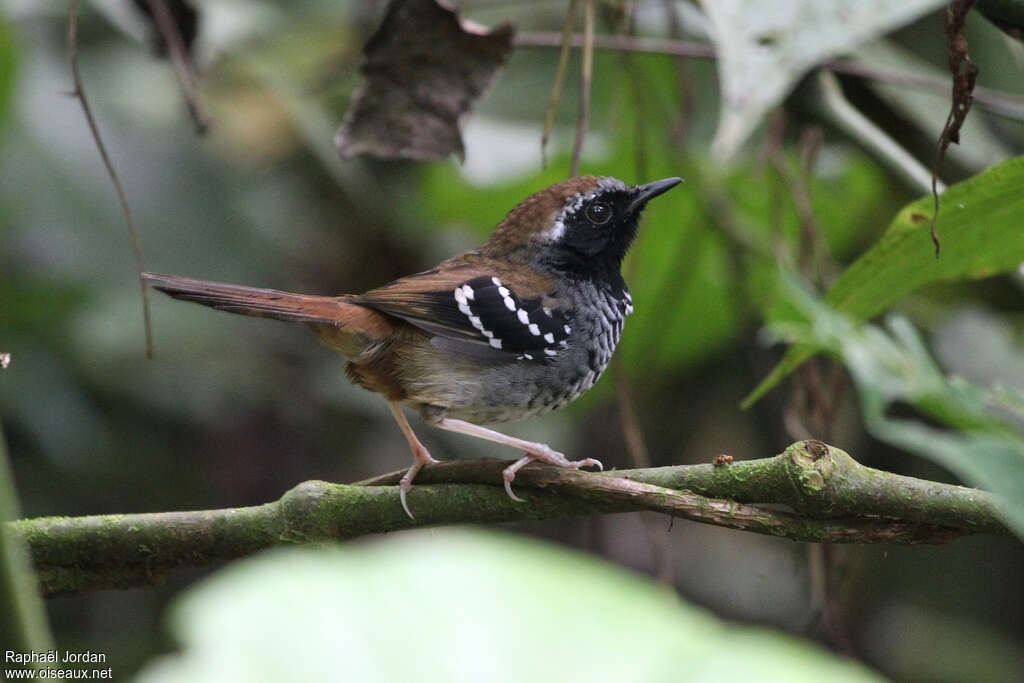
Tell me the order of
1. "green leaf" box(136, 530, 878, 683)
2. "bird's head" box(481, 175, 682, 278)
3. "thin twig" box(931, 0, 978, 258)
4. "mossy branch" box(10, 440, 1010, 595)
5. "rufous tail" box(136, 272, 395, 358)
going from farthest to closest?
"bird's head" box(481, 175, 682, 278) → "rufous tail" box(136, 272, 395, 358) → "thin twig" box(931, 0, 978, 258) → "mossy branch" box(10, 440, 1010, 595) → "green leaf" box(136, 530, 878, 683)

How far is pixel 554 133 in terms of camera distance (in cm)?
450

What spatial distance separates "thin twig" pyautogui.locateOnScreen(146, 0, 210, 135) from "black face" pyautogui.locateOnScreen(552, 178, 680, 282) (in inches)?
43.7

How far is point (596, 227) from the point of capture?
3.22 metres

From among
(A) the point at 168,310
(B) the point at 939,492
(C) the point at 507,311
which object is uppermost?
(B) the point at 939,492

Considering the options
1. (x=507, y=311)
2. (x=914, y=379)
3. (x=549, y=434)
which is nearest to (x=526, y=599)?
(x=914, y=379)

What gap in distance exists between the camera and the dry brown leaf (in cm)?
297

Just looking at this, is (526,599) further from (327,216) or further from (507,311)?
(327,216)

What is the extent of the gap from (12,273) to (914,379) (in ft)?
12.7

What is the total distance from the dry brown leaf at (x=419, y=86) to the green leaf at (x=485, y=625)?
1.65 m

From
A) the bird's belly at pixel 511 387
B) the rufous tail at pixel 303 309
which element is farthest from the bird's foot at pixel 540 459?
the rufous tail at pixel 303 309

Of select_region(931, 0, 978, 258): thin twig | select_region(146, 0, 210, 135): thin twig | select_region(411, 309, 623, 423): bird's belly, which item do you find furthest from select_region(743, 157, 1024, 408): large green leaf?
select_region(146, 0, 210, 135): thin twig

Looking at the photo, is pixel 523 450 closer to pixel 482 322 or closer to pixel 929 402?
pixel 482 322

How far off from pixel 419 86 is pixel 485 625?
6.16 feet

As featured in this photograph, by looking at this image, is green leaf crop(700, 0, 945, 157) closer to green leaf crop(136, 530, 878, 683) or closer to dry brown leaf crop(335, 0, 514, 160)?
dry brown leaf crop(335, 0, 514, 160)
